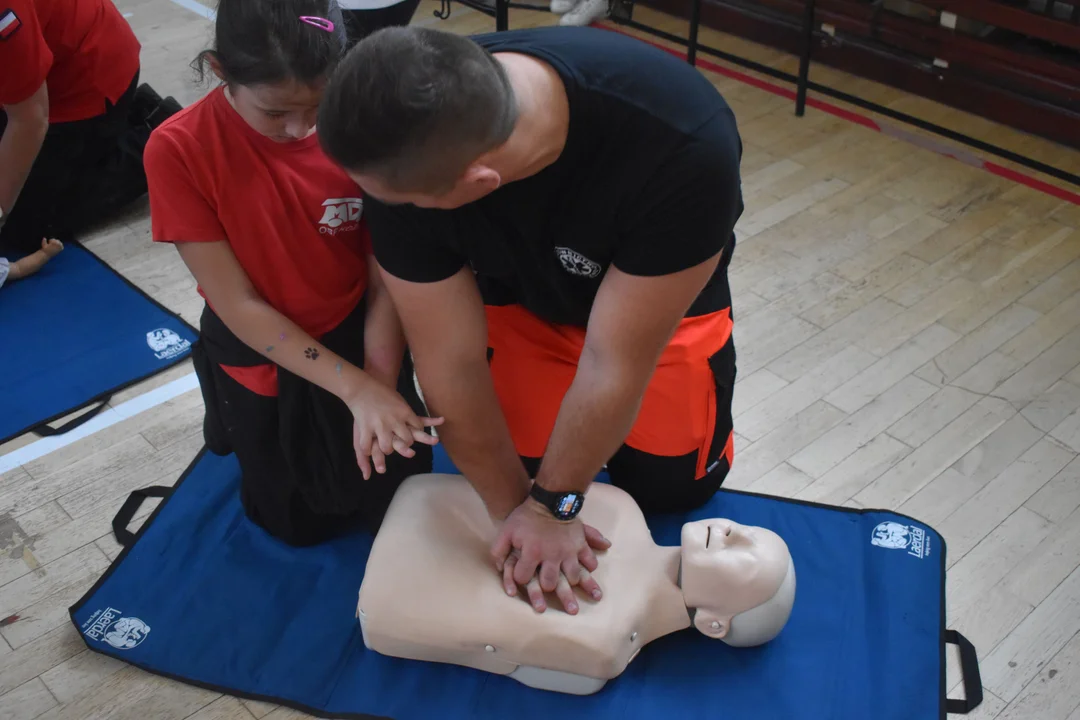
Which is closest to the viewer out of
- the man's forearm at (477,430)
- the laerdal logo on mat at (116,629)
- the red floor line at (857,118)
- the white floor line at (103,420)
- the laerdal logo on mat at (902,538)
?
the man's forearm at (477,430)

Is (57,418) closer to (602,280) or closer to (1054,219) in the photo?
(602,280)

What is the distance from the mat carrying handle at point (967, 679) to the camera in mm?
1499

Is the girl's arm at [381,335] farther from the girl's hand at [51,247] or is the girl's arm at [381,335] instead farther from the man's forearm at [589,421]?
the girl's hand at [51,247]

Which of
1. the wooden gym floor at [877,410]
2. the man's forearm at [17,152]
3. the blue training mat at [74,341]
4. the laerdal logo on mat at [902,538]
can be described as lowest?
the wooden gym floor at [877,410]

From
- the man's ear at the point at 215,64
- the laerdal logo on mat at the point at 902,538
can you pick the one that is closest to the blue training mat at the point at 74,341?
the man's ear at the point at 215,64

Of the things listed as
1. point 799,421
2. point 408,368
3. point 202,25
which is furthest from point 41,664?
point 202,25

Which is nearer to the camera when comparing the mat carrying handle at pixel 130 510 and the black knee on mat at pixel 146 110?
the mat carrying handle at pixel 130 510

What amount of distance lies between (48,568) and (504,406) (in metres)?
0.86

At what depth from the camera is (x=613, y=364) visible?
1.35 metres

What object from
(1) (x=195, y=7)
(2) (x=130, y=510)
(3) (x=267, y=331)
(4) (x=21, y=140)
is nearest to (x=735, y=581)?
(3) (x=267, y=331)

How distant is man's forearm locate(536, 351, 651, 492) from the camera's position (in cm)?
136

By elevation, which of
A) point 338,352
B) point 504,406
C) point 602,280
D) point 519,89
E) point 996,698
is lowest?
point 996,698

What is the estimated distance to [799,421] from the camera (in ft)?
6.72

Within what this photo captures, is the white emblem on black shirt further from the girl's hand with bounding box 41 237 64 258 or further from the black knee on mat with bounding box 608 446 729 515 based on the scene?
the girl's hand with bounding box 41 237 64 258
